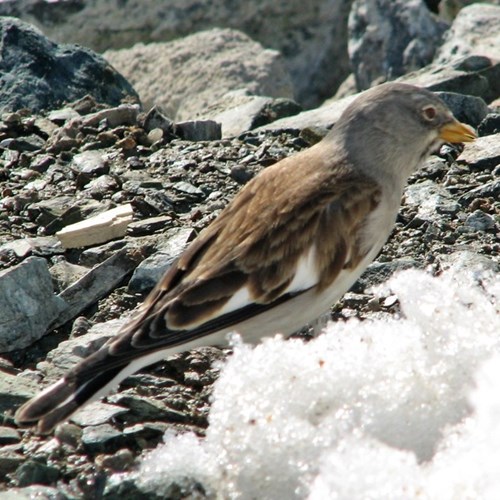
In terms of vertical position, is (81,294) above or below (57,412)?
below

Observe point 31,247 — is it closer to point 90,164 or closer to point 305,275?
point 90,164

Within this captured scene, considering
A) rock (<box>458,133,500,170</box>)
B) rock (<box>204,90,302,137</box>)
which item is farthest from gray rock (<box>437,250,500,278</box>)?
rock (<box>204,90,302,137</box>)

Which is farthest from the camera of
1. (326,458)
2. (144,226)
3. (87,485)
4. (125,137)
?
(125,137)

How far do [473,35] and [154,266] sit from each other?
416 cm

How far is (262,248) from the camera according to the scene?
443 cm

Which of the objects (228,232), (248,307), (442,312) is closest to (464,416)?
(442,312)

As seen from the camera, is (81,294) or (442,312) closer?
(442,312)

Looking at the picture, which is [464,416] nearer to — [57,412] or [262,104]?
[57,412]

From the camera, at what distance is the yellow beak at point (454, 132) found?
512 centimetres

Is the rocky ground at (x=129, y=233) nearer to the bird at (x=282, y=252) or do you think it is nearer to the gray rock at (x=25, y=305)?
the gray rock at (x=25, y=305)

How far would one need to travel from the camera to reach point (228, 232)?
450 cm

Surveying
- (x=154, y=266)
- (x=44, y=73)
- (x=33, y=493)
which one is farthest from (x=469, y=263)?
(x=44, y=73)

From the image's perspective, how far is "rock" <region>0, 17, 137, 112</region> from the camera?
731 centimetres

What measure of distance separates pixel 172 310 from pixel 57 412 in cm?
60
